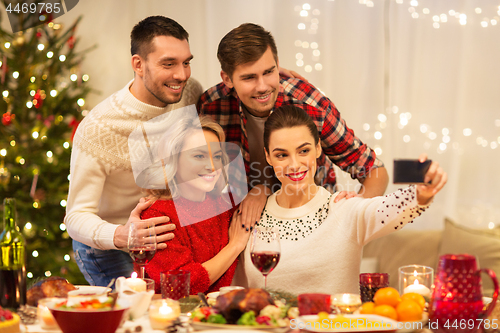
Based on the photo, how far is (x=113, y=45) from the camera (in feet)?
12.2

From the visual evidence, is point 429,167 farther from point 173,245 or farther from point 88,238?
point 88,238

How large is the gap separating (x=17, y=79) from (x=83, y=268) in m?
1.66

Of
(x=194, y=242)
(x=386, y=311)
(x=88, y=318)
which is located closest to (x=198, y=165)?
(x=194, y=242)

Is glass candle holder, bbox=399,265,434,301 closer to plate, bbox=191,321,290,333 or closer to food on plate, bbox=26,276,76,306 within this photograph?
plate, bbox=191,321,290,333

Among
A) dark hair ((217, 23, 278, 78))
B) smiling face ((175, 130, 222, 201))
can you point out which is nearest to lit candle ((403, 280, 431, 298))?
smiling face ((175, 130, 222, 201))

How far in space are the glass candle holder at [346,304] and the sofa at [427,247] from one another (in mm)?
1573

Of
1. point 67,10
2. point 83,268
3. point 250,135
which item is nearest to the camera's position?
point 250,135


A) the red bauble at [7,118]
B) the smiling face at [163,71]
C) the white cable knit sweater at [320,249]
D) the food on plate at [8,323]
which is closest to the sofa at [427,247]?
the white cable knit sweater at [320,249]

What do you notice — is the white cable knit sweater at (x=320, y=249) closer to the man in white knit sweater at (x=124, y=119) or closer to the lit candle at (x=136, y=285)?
the lit candle at (x=136, y=285)

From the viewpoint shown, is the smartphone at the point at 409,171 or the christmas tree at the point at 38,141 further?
the christmas tree at the point at 38,141

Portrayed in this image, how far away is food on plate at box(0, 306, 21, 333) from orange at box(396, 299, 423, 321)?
919 mm

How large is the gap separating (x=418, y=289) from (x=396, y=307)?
0.22 metres

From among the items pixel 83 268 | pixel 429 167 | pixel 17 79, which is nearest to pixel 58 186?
pixel 17 79

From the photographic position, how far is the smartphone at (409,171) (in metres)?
1.14
